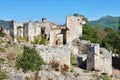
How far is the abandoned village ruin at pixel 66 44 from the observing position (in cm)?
3397

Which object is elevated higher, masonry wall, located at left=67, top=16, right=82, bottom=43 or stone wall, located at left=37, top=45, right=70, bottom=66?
masonry wall, located at left=67, top=16, right=82, bottom=43

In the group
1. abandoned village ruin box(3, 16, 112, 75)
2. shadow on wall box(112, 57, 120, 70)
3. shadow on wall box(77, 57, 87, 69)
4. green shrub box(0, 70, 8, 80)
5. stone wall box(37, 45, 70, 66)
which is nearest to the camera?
green shrub box(0, 70, 8, 80)

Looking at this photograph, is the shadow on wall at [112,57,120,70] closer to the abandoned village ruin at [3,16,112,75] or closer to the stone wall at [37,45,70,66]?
the abandoned village ruin at [3,16,112,75]

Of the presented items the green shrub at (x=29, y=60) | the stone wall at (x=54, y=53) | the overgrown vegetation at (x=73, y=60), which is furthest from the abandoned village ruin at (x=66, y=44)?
the green shrub at (x=29, y=60)

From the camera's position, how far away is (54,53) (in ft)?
111

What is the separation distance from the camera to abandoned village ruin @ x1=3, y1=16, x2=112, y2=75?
1337 inches

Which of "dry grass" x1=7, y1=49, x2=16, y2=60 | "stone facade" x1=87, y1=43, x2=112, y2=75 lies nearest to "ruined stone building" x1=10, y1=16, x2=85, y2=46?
"dry grass" x1=7, y1=49, x2=16, y2=60

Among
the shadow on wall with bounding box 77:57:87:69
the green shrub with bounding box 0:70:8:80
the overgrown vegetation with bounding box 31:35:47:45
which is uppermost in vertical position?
the overgrown vegetation with bounding box 31:35:47:45

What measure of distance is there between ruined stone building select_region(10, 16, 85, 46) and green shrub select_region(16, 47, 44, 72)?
11936mm

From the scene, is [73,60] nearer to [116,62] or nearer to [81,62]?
[81,62]

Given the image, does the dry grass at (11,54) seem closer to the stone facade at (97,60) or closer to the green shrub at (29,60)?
the green shrub at (29,60)

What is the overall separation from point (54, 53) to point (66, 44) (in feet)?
43.8

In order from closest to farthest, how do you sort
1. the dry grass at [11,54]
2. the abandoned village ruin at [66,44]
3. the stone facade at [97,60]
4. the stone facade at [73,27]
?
the dry grass at [11,54] → the abandoned village ruin at [66,44] → the stone facade at [97,60] → the stone facade at [73,27]

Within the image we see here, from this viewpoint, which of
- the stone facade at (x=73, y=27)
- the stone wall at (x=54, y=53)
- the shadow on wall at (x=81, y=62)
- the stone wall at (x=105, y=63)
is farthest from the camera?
the stone facade at (x=73, y=27)
